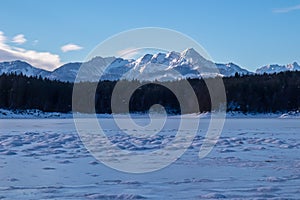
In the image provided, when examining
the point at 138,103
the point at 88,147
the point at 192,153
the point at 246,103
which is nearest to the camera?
the point at 192,153

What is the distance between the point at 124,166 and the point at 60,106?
3318 inches

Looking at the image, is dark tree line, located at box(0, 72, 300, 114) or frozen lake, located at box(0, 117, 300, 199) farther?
dark tree line, located at box(0, 72, 300, 114)

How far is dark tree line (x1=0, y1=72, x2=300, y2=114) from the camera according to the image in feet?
279

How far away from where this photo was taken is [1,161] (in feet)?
34.3

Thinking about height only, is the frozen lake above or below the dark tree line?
below

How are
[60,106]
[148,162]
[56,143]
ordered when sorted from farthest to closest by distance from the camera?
[60,106]
[56,143]
[148,162]

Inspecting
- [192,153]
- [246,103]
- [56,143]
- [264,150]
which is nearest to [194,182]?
[192,153]

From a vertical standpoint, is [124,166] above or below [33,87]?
below

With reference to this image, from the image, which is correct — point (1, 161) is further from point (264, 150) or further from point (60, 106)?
point (60, 106)

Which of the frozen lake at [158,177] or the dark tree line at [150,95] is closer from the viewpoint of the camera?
the frozen lake at [158,177]

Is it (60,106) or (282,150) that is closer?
(282,150)

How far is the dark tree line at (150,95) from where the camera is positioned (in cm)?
8512

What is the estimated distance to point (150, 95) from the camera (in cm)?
10406

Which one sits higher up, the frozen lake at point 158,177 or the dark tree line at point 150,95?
the dark tree line at point 150,95
